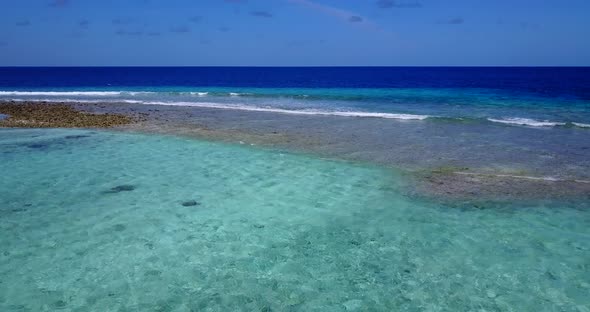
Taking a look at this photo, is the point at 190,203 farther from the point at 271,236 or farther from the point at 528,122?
the point at 528,122

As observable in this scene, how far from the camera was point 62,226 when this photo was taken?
27.7ft

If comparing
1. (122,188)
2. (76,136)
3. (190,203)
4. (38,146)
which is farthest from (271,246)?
(76,136)

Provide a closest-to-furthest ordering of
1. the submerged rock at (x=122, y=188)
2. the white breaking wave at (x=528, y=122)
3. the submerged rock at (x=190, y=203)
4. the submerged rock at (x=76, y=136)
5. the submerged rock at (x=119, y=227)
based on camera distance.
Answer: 1. the submerged rock at (x=119, y=227)
2. the submerged rock at (x=190, y=203)
3. the submerged rock at (x=122, y=188)
4. the submerged rock at (x=76, y=136)
5. the white breaking wave at (x=528, y=122)

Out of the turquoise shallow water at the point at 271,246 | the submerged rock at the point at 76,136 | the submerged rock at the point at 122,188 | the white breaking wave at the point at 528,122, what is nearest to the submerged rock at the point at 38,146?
the submerged rock at the point at 76,136

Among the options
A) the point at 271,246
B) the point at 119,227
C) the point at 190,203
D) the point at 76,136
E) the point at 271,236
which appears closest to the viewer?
the point at 271,246

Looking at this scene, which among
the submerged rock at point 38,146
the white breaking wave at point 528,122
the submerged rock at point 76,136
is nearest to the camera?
the submerged rock at point 38,146

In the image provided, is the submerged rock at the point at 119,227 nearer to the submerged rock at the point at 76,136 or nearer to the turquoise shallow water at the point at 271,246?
the turquoise shallow water at the point at 271,246

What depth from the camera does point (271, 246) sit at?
768cm

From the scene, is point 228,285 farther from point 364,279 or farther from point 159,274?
point 364,279

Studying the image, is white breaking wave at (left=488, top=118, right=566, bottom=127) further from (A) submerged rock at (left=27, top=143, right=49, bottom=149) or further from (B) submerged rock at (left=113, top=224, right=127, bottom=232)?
(A) submerged rock at (left=27, top=143, right=49, bottom=149)

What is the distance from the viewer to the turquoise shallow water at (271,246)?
19.8 ft

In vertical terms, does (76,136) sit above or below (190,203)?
above

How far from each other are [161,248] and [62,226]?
236 centimetres

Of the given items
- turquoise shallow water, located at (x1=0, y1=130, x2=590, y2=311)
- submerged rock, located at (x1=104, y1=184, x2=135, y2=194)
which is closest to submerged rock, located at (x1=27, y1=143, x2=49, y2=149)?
turquoise shallow water, located at (x1=0, y1=130, x2=590, y2=311)
